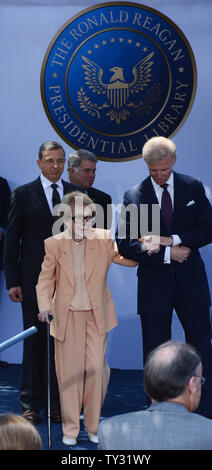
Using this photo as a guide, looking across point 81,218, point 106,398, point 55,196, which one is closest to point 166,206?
point 81,218

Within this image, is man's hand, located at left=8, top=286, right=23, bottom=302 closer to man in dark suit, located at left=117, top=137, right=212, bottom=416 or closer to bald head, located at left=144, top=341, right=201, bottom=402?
man in dark suit, located at left=117, top=137, right=212, bottom=416

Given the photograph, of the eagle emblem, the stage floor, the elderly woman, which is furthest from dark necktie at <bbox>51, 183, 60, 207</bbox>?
the eagle emblem

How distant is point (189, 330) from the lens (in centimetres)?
470

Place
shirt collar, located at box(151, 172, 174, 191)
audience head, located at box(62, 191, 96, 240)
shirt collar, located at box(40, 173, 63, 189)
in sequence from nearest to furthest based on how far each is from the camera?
audience head, located at box(62, 191, 96, 240)
shirt collar, located at box(151, 172, 174, 191)
shirt collar, located at box(40, 173, 63, 189)

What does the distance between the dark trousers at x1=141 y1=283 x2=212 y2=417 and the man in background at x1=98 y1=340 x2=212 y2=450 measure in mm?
2277

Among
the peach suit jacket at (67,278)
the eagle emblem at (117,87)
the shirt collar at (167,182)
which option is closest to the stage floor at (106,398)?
the peach suit jacket at (67,278)

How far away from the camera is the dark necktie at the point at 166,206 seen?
4656mm

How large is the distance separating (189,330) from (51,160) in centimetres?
140

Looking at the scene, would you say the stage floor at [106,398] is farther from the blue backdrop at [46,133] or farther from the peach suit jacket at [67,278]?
the peach suit jacket at [67,278]

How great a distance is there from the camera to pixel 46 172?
16.9ft

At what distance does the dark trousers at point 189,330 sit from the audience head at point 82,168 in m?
1.58

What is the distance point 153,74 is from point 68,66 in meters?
0.72

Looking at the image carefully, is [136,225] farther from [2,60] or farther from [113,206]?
[2,60]

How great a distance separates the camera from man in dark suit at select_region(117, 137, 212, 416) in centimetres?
460
